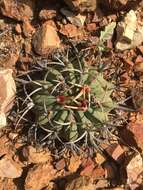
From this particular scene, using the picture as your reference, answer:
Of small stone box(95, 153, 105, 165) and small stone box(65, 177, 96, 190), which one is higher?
small stone box(95, 153, 105, 165)

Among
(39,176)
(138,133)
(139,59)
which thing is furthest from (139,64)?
(39,176)

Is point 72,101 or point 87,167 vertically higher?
point 72,101

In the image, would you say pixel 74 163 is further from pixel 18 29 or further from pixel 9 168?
pixel 18 29

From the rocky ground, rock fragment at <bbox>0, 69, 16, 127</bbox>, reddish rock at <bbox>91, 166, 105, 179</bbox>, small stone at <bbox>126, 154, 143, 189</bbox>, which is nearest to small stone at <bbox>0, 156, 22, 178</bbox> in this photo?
the rocky ground

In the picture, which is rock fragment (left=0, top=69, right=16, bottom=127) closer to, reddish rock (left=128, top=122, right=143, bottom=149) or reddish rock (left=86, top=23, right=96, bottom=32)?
reddish rock (left=86, top=23, right=96, bottom=32)

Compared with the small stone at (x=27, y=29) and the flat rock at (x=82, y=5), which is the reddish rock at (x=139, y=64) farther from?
the small stone at (x=27, y=29)

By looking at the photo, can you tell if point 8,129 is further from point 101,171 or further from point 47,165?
point 101,171
